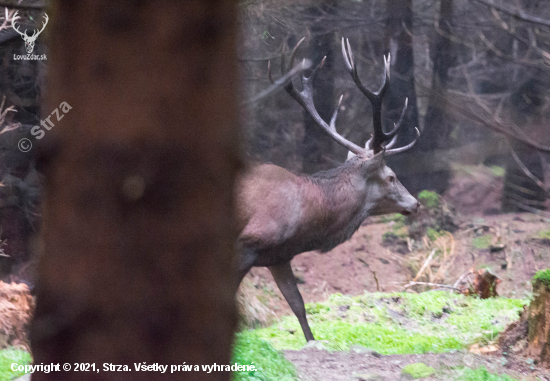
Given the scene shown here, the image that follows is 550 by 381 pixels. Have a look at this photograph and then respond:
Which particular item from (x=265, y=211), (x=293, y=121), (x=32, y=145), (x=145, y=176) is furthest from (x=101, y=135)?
(x=293, y=121)

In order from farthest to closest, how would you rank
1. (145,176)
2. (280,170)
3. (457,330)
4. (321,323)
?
(321,323) < (457,330) < (280,170) < (145,176)

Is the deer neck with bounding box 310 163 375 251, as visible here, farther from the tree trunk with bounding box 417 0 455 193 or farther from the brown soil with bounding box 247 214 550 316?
the tree trunk with bounding box 417 0 455 193

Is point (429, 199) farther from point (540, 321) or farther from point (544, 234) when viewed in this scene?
point (540, 321)

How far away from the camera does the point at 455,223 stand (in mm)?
9578

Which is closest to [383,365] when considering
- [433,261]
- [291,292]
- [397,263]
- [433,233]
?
[291,292]

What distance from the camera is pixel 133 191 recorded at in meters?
1.12

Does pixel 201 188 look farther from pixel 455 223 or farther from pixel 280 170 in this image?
pixel 455 223

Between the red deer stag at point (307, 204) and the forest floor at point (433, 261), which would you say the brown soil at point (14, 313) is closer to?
the red deer stag at point (307, 204)

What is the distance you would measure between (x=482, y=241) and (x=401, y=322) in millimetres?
3999

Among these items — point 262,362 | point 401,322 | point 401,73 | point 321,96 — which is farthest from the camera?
point 401,73

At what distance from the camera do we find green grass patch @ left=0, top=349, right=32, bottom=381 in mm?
3223

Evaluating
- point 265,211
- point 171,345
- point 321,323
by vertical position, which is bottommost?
point 321,323

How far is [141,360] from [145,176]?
1.27ft

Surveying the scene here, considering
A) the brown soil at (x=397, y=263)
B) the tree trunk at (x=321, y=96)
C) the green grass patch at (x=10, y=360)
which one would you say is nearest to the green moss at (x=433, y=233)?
the brown soil at (x=397, y=263)
